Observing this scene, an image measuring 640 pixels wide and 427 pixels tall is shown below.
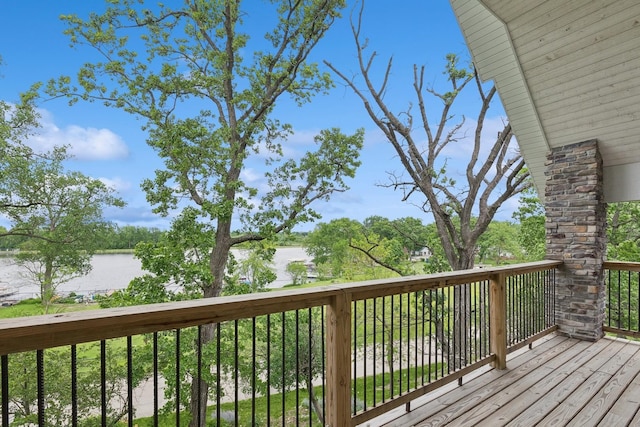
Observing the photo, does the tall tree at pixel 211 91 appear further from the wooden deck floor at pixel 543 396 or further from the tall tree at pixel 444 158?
the wooden deck floor at pixel 543 396

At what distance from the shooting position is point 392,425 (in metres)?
2.33

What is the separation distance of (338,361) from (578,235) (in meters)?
4.02

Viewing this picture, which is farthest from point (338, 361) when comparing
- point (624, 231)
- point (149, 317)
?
point (624, 231)

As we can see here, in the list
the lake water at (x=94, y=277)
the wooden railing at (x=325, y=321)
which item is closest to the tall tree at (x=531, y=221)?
the wooden railing at (x=325, y=321)

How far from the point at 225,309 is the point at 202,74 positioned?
972cm

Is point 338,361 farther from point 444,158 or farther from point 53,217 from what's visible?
point 53,217

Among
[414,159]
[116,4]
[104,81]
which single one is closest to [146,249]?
[104,81]

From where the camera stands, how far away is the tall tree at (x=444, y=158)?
419 inches

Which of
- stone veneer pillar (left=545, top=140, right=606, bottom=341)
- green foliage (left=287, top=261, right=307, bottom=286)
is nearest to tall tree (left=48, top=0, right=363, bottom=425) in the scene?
green foliage (left=287, top=261, right=307, bottom=286)

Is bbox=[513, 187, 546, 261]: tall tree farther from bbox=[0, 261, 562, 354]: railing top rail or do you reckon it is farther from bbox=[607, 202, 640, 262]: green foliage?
bbox=[0, 261, 562, 354]: railing top rail

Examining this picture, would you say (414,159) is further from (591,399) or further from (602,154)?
(591,399)

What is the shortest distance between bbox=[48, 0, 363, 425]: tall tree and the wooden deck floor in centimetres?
714

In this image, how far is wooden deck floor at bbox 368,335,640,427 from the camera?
2416mm

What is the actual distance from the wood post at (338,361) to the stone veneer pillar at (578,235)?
388cm
